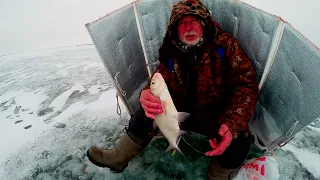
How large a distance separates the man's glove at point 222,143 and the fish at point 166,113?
0.27 m

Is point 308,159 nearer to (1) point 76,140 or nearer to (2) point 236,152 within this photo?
(2) point 236,152

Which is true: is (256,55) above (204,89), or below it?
above

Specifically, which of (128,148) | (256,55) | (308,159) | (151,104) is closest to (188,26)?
(256,55)

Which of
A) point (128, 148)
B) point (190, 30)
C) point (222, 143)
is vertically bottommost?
point (128, 148)

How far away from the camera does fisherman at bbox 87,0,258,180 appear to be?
226 cm

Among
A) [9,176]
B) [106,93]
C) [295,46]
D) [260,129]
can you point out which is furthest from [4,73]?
[295,46]

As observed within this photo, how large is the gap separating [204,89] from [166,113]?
1.88ft

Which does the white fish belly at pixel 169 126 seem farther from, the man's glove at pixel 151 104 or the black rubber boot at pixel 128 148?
the black rubber boot at pixel 128 148

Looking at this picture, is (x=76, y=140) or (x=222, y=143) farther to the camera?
(x=76, y=140)

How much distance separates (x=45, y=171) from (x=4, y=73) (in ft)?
14.6

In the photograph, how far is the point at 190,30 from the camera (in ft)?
8.13

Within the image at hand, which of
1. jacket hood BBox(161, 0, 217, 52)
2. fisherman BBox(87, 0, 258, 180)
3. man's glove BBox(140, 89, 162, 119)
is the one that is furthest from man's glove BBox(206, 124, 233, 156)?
jacket hood BBox(161, 0, 217, 52)

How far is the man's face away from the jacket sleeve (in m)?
0.25

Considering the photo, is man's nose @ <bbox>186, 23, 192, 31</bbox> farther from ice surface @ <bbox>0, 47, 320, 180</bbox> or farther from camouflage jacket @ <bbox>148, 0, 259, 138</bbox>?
ice surface @ <bbox>0, 47, 320, 180</bbox>
